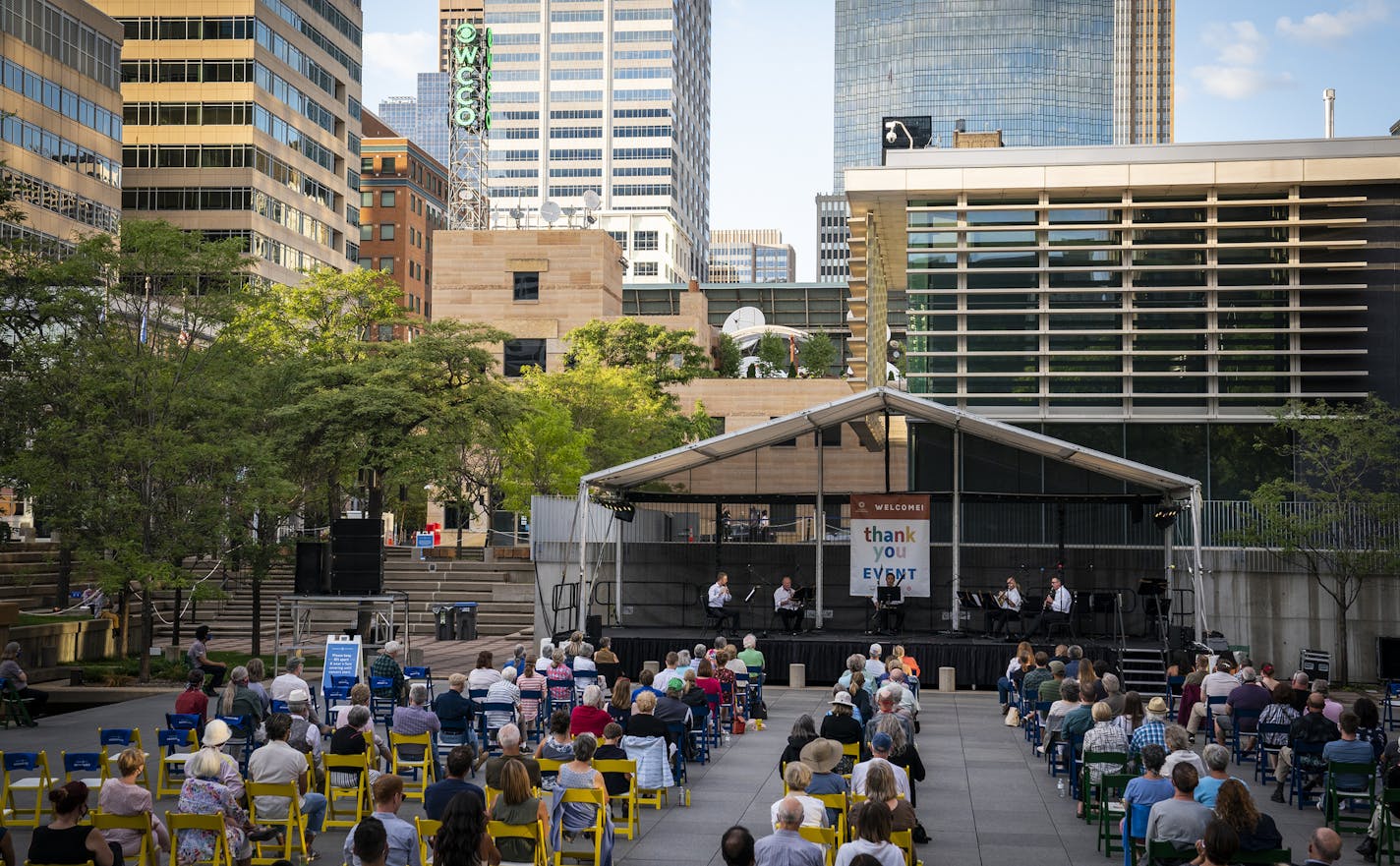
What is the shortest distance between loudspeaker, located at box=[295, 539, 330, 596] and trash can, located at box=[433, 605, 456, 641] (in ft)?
43.3

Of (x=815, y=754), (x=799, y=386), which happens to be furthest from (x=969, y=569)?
(x=799, y=386)

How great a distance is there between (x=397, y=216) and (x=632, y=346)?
68.6m

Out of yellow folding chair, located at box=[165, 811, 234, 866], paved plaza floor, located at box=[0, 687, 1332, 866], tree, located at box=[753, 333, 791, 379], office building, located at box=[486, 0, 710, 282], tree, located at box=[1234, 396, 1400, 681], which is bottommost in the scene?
paved plaza floor, located at box=[0, 687, 1332, 866]

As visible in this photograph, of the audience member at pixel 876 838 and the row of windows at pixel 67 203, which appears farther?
the row of windows at pixel 67 203

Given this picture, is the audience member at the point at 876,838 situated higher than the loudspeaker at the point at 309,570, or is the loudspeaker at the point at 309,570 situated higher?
the loudspeaker at the point at 309,570

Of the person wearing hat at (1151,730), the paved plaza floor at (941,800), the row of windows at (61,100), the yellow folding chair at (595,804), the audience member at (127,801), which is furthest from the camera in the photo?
the row of windows at (61,100)

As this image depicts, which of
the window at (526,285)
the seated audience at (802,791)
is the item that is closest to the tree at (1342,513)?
the seated audience at (802,791)

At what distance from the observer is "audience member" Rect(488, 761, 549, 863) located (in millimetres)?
10391

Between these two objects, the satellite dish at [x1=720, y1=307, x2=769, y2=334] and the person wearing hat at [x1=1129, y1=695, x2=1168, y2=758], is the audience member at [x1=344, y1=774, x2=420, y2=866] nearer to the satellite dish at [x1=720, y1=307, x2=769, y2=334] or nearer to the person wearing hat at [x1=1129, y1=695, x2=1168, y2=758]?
the person wearing hat at [x1=1129, y1=695, x2=1168, y2=758]

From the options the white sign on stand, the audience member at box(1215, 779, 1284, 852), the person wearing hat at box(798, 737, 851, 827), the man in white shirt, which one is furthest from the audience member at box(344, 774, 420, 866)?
the man in white shirt

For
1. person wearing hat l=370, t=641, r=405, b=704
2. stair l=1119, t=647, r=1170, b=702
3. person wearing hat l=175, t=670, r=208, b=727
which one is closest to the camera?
person wearing hat l=175, t=670, r=208, b=727

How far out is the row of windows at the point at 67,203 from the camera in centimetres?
5984

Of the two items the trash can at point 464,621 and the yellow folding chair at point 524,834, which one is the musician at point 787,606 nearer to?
the trash can at point 464,621

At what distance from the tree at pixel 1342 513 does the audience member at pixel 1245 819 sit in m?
22.1
